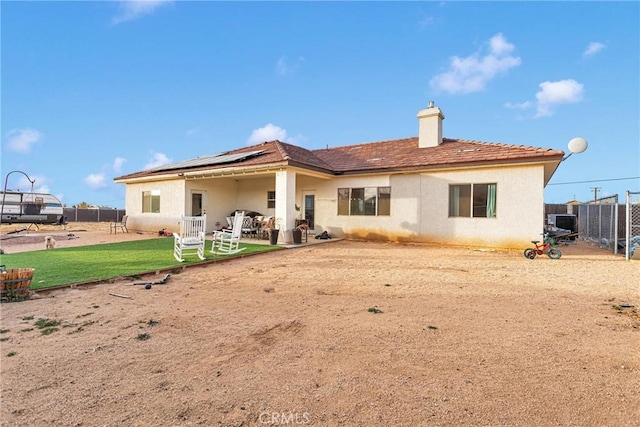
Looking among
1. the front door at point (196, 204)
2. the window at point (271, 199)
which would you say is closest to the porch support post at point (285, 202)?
the window at point (271, 199)

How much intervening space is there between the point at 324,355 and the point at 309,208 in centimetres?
1244

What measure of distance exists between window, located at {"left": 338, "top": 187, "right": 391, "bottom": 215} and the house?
0.04 metres

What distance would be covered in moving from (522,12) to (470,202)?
6.69 m

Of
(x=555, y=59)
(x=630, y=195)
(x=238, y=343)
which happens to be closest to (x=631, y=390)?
(x=238, y=343)

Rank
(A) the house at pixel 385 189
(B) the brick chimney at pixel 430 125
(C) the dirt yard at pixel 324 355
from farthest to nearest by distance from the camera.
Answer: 1. (B) the brick chimney at pixel 430 125
2. (A) the house at pixel 385 189
3. (C) the dirt yard at pixel 324 355

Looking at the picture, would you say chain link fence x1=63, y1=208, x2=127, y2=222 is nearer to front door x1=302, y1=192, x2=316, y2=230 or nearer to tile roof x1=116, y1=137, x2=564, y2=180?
tile roof x1=116, y1=137, x2=564, y2=180

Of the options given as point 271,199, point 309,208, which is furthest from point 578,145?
point 271,199

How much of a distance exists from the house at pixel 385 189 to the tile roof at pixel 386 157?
0.04 meters

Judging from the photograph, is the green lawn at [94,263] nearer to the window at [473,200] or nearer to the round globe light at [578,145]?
the window at [473,200]

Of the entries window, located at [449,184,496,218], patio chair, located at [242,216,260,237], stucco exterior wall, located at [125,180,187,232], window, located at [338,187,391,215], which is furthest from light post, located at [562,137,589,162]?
stucco exterior wall, located at [125,180,187,232]

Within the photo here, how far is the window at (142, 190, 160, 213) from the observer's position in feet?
53.6

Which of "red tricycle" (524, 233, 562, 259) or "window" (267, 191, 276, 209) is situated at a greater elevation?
"window" (267, 191, 276, 209)

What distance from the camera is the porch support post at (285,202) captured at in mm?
11539

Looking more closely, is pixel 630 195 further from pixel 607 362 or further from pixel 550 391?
pixel 550 391
